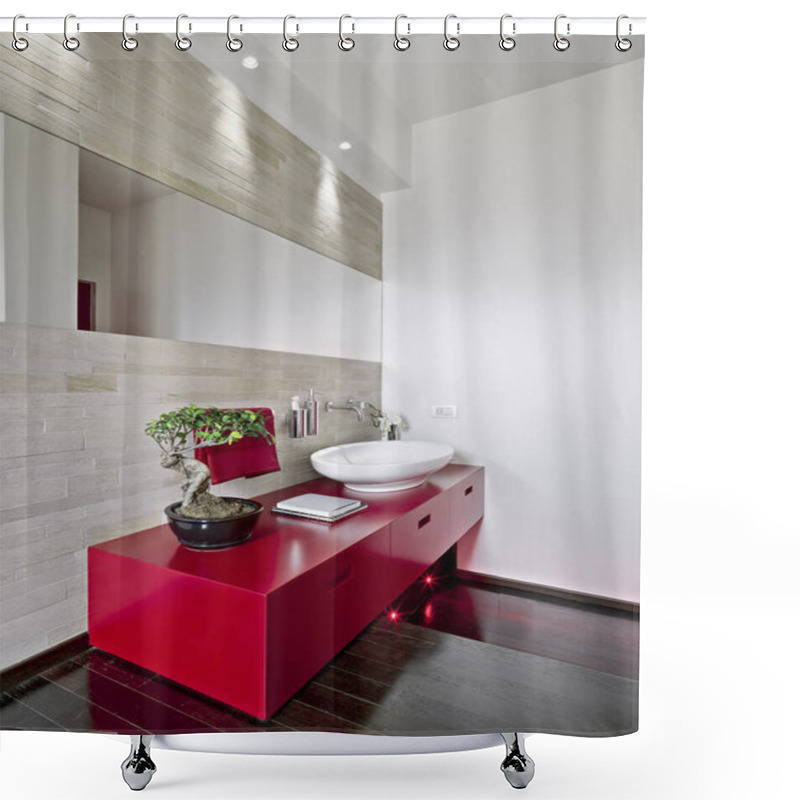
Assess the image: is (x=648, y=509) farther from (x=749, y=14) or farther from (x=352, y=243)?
(x=749, y=14)

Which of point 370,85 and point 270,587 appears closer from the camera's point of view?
point 270,587

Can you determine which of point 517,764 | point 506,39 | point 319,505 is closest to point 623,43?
point 506,39

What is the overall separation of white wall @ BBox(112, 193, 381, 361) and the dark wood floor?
61 cm

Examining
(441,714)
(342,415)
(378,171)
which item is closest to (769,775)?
(441,714)

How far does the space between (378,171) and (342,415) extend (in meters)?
0.54

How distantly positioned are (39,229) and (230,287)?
1.37 ft

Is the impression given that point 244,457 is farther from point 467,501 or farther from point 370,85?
point 370,85

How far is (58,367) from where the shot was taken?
3.51ft

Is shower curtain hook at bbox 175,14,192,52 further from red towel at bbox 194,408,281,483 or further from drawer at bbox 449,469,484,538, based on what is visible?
drawer at bbox 449,469,484,538

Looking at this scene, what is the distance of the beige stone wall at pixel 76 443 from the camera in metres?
1.07

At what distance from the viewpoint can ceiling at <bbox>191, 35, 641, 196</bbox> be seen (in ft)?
3.57

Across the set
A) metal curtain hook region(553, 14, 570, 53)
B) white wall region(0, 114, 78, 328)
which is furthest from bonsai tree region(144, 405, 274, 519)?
metal curtain hook region(553, 14, 570, 53)

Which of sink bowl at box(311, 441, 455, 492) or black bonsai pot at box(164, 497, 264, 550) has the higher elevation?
sink bowl at box(311, 441, 455, 492)

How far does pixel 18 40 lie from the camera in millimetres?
1092
